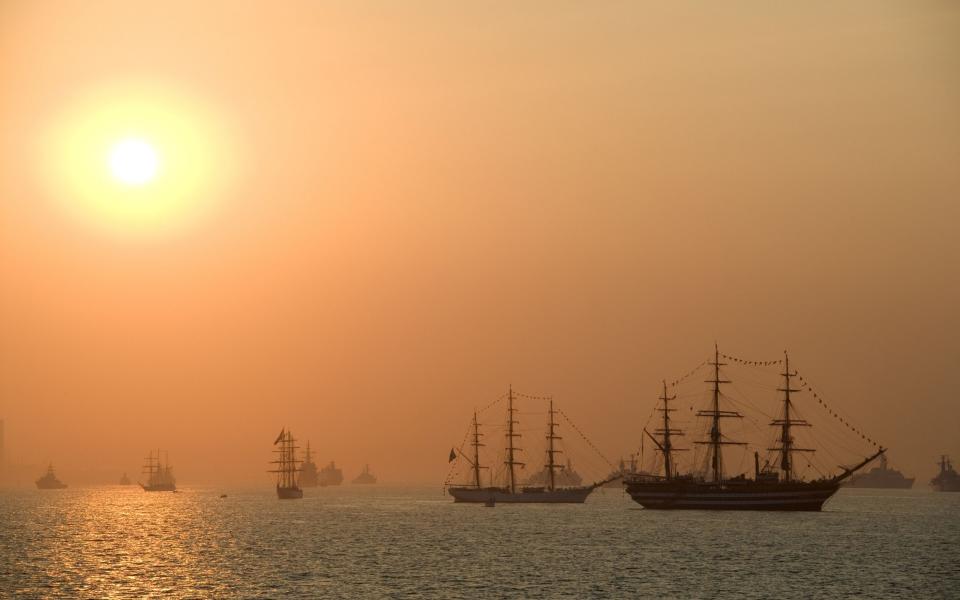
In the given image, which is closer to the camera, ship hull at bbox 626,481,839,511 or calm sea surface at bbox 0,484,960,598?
calm sea surface at bbox 0,484,960,598

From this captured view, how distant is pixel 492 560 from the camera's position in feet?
354

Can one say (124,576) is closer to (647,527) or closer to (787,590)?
(787,590)

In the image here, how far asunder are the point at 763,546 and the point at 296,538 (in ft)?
178

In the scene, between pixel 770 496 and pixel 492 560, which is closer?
pixel 492 560

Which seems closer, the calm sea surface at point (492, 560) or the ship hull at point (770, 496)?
the calm sea surface at point (492, 560)

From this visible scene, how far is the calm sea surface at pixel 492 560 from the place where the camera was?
8581 centimetres

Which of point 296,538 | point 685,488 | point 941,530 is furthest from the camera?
point 685,488

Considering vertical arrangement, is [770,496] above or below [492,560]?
below

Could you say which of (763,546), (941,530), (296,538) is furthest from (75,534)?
(941,530)

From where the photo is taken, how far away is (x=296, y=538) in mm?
140625

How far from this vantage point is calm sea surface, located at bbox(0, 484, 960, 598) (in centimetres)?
8581

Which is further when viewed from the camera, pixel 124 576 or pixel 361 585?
pixel 124 576

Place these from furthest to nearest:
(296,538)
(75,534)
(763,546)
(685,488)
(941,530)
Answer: (685,488) < (941,530) < (75,534) < (296,538) < (763,546)

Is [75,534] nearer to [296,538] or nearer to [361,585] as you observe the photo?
[296,538]
